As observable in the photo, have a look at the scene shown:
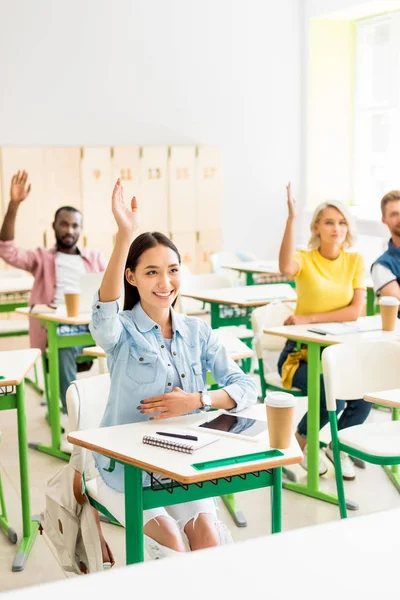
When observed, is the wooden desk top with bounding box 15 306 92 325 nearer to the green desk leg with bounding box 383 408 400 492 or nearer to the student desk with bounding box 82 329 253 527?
the student desk with bounding box 82 329 253 527

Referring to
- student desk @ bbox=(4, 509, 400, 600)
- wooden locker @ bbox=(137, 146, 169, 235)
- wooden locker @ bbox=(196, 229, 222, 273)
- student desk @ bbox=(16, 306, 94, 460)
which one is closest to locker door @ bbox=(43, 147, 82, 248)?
wooden locker @ bbox=(137, 146, 169, 235)

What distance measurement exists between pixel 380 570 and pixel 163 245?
173 centimetres

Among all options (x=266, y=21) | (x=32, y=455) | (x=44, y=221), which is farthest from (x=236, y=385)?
(x=266, y=21)

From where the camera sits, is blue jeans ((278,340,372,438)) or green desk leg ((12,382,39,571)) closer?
green desk leg ((12,382,39,571))

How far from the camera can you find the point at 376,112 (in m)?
8.22

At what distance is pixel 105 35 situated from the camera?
25.7 feet

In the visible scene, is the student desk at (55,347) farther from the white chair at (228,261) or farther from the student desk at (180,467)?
the white chair at (228,261)

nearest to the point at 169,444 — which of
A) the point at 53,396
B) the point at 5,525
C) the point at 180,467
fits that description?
the point at 180,467

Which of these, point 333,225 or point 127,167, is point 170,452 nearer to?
point 333,225

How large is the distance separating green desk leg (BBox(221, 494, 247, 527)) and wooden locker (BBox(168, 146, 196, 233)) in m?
4.78

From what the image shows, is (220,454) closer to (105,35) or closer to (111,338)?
(111,338)

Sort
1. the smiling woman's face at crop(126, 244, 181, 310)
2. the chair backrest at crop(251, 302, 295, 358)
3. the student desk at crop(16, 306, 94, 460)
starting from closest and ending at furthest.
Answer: the smiling woman's face at crop(126, 244, 181, 310) < the chair backrest at crop(251, 302, 295, 358) < the student desk at crop(16, 306, 94, 460)

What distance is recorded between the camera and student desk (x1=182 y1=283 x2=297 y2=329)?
4883mm

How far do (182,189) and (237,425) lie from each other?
5868 millimetres
